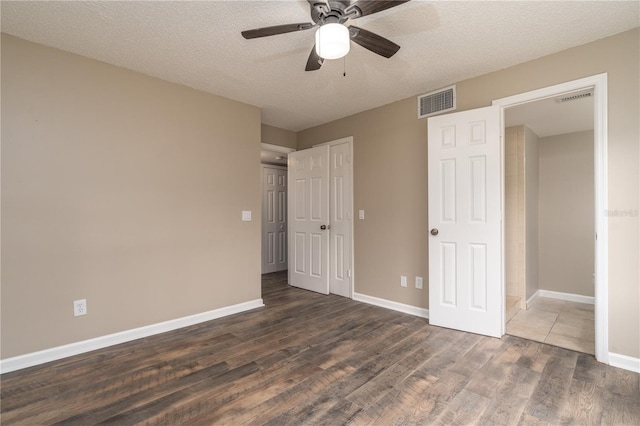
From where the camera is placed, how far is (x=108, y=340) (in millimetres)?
2658

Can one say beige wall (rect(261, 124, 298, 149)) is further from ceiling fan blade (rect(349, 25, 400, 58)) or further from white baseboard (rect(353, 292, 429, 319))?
ceiling fan blade (rect(349, 25, 400, 58))

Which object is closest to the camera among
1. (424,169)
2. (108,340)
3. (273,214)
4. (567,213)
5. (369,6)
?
(369,6)

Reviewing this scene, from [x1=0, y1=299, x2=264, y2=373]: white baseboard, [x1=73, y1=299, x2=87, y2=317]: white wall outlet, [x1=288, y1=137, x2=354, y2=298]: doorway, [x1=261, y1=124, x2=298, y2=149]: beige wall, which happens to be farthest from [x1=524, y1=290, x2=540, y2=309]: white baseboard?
[x1=73, y1=299, x2=87, y2=317]: white wall outlet

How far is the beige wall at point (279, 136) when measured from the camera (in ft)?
14.9

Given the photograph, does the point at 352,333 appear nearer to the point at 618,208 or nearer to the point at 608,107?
the point at 618,208

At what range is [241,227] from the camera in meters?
3.64

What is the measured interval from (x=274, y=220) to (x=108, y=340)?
3585 millimetres

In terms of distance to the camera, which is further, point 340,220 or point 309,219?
point 309,219

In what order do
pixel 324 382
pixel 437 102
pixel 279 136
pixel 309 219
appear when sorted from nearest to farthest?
pixel 324 382 < pixel 437 102 < pixel 309 219 < pixel 279 136

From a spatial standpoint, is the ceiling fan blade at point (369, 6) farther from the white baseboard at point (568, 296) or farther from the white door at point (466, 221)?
the white baseboard at point (568, 296)

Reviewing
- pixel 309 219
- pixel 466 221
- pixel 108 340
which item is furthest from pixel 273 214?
pixel 466 221

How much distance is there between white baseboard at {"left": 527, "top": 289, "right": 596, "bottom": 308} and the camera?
3954 mm

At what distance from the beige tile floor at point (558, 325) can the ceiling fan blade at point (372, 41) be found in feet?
9.22

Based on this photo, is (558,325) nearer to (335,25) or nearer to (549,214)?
(549,214)
